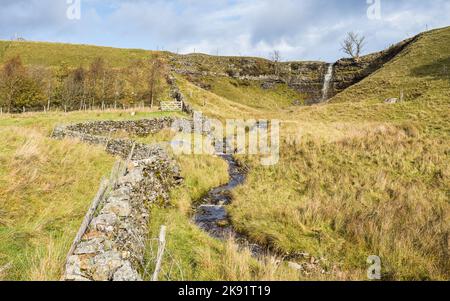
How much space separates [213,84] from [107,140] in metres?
59.9

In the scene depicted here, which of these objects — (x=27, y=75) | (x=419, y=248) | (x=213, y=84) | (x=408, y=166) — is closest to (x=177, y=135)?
(x=408, y=166)

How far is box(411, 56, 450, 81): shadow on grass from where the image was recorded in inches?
1692

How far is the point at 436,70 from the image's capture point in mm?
46188

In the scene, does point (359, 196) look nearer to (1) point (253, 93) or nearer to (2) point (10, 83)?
(2) point (10, 83)

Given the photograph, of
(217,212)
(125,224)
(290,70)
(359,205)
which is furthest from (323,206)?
(290,70)

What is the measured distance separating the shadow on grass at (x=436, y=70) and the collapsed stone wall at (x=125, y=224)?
42.0 m

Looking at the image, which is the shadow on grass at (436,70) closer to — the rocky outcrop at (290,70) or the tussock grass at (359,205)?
the rocky outcrop at (290,70)

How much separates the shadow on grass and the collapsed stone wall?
138 ft

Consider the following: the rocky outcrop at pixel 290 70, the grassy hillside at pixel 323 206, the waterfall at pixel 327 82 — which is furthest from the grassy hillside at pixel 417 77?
the waterfall at pixel 327 82

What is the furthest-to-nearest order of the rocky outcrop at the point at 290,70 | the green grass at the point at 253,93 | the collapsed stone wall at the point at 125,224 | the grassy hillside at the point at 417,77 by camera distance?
the rocky outcrop at the point at 290,70 → the green grass at the point at 253,93 → the grassy hillside at the point at 417,77 → the collapsed stone wall at the point at 125,224

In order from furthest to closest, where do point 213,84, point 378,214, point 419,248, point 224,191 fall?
point 213,84, point 224,191, point 378,214, point 419,248

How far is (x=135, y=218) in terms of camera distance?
932 cm

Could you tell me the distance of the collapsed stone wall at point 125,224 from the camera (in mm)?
5812
